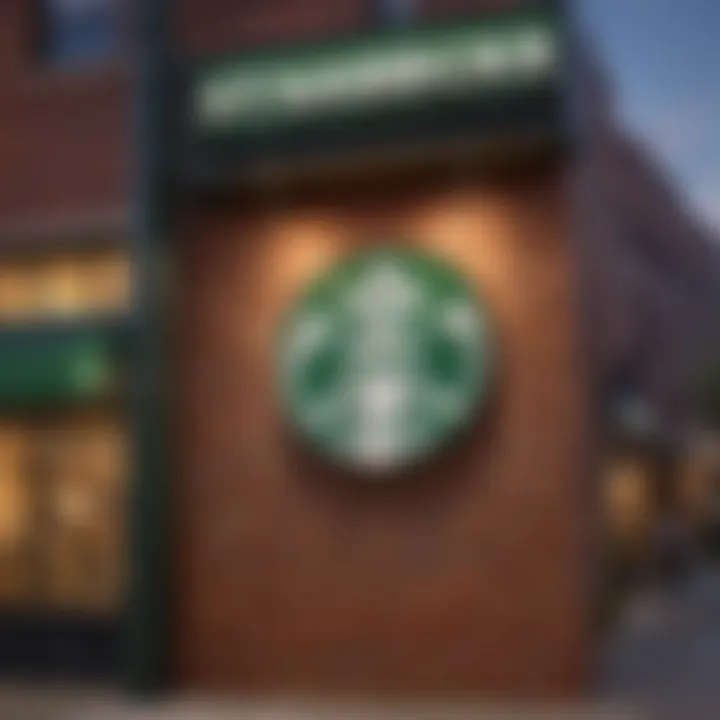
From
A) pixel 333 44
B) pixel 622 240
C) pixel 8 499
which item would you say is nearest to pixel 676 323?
pixel 622 240

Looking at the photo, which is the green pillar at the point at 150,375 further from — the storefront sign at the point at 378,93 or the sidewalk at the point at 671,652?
the sidewalk at the point at 671,652

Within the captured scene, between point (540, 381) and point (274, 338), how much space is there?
2.38m

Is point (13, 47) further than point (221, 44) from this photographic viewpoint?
Yes

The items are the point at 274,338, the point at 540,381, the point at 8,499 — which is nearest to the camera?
the point at 540,381

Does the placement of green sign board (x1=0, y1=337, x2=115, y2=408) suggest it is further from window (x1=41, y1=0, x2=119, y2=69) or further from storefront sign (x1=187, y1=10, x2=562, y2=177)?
window (x1=41, y1=0, x2=119, y2=69)

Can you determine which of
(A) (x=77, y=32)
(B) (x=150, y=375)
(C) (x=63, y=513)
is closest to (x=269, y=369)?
(B) (x=150, y=375)

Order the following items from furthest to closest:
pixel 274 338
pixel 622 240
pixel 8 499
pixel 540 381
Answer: pixel 622 240 < pixel 8 499 < pixel 274 338 < pixel 540 381

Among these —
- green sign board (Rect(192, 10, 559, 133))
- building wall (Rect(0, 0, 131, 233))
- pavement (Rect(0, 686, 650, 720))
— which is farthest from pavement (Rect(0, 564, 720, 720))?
→ green sign board (Rect(192, 10, 559, 133))

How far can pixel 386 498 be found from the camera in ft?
32.3

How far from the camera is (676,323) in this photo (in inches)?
464

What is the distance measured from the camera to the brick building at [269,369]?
9578mm

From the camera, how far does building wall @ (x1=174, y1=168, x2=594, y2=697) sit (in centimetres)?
953

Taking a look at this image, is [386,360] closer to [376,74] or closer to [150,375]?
[150,375]

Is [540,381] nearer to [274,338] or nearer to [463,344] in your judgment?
[463,344]
